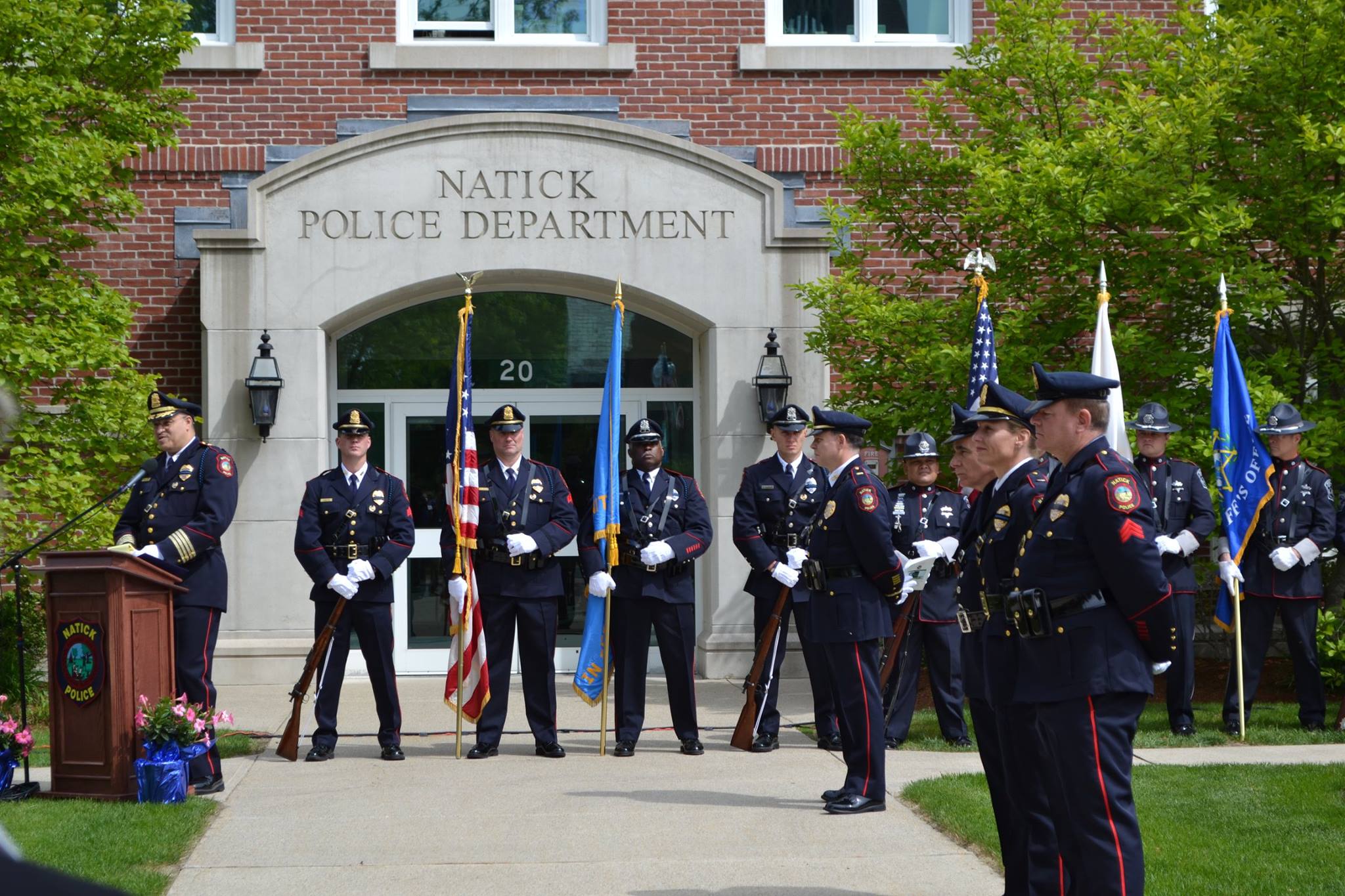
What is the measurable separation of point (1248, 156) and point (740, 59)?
4.65 metres

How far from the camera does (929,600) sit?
8.84 metres

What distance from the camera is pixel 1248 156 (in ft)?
32.7

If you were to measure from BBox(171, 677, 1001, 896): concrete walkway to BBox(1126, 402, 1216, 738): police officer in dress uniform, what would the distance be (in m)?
1.91

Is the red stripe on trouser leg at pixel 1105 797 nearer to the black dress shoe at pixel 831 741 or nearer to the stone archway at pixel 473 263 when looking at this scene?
the black dress shoe at pixel 831 741

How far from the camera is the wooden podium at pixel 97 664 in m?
6.87

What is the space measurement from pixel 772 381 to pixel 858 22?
12.4 feet

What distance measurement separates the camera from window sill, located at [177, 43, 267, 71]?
485 inches

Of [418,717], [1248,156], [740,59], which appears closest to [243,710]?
[418,717]

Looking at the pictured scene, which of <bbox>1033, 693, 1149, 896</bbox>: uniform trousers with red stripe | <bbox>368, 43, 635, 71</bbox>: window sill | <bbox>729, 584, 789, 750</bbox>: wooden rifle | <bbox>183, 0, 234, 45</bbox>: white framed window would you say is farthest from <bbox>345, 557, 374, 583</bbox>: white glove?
<bbox>183, 0, 234, 45</bbox>: white framed window

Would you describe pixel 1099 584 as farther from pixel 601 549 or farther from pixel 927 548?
pixel 601 549

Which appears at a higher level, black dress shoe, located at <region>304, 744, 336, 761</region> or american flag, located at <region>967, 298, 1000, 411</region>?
american flag, located at <region>967, 298, 1000, 411</region>

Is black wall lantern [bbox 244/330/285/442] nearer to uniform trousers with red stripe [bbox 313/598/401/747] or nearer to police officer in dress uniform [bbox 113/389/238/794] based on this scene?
uniform trousers with red stripe [bbox 313/598/401/747]

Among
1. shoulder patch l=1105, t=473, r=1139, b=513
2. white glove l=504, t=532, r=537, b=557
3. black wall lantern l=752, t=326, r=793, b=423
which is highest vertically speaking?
black wall lantern l=752, t=326, r=793, b=423

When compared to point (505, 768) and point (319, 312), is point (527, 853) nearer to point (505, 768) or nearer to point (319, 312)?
point (505, 768)
